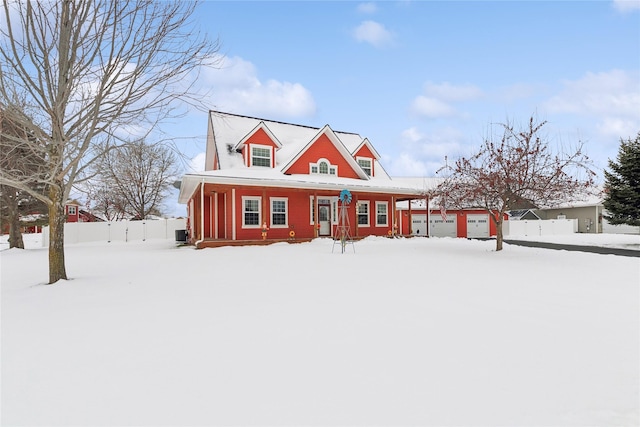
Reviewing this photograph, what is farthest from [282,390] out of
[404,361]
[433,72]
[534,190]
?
[433,72]

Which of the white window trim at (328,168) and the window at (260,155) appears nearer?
the window at (260,155)

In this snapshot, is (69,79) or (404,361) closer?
(404,361)

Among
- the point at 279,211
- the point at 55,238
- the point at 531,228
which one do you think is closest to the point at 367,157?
the point at 279,211

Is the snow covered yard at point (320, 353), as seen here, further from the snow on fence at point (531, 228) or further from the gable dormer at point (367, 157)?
the snow on fence at point (531, 228)

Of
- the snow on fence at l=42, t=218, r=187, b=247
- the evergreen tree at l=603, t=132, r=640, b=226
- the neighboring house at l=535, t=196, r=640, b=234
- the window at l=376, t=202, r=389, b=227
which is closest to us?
the evergreen tree at l=603, t=132, r=640, b=226

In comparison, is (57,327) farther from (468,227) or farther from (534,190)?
(468,227)

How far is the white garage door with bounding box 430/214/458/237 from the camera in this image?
2825cm

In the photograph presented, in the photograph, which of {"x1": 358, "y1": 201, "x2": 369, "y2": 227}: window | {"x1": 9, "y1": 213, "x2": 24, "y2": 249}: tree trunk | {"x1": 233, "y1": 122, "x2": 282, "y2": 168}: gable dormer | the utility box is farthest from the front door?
{"x1": 9, "y1": 213, "x2": 24, "y2": 249}: tree trunk

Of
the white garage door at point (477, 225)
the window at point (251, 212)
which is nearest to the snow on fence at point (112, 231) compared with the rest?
the window at point (251, 212)

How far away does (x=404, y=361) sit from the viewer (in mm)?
3521

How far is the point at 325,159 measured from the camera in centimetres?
1912

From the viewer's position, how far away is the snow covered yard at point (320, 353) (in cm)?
269

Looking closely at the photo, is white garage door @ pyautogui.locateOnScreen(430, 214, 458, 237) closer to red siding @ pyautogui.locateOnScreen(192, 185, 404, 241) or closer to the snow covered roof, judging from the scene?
the snow covered roof

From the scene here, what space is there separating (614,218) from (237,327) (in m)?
23.7
